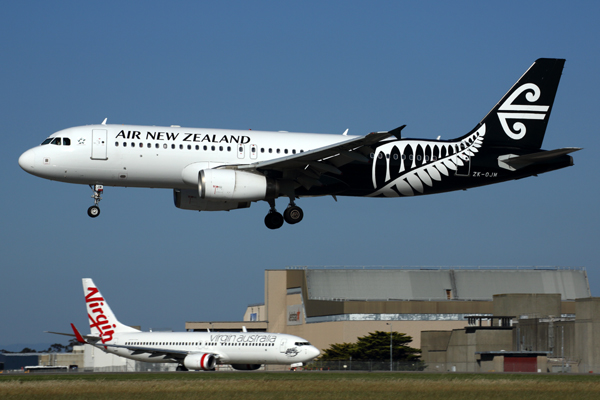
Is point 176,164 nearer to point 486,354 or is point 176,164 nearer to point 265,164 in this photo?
point 265,164

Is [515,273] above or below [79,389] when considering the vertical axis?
above

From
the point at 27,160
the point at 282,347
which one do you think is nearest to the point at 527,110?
the point at 27,160

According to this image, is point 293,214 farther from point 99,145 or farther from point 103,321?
point 103,321

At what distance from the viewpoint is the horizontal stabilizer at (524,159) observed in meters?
45.0

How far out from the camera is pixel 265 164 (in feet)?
134

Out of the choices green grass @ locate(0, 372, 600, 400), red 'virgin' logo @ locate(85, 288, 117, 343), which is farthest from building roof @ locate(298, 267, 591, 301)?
green grass @ locate(0, 372, 600, 400)

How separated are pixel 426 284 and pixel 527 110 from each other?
80.9 m

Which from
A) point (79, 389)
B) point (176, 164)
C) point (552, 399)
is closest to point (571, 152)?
point (552, 399)

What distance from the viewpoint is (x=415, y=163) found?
4438cm

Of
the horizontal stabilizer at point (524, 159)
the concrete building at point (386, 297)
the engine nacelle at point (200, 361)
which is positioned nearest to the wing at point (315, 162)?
the horizontal stabilizer at point (524, 159)

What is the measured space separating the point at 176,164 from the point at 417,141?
515 inches

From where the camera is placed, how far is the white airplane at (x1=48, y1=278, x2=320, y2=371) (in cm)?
6975

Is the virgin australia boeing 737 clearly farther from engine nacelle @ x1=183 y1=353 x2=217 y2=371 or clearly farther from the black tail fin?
engine nacelle @ x1=183 y1=353 x2=217 y2=371

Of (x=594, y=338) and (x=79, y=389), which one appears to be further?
(x=594, y=338)
